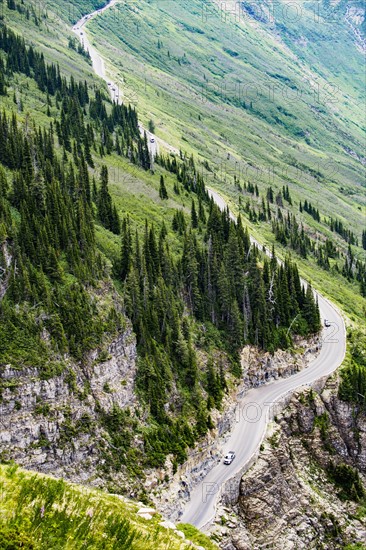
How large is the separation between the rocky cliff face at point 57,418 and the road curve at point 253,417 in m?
13.9

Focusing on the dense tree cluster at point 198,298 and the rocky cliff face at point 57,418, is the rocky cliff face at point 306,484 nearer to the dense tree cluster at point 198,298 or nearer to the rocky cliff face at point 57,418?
the dense tree cluster at point 198,298

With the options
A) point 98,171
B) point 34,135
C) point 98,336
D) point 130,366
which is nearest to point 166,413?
point 130,366

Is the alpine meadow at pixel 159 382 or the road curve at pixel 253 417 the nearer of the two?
the alpine meadow at pixel 159 382

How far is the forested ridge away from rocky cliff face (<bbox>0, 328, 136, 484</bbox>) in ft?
4.79

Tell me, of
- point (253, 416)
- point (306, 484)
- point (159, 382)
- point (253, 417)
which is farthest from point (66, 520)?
point (306, 484)

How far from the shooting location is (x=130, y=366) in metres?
66.2

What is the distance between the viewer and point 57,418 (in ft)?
175

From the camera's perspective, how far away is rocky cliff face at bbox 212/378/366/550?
6488cm

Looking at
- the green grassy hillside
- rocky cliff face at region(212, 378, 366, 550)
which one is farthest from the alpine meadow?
rocky cliff face at region(212, 378, 366, 550)

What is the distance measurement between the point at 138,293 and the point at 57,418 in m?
25.1

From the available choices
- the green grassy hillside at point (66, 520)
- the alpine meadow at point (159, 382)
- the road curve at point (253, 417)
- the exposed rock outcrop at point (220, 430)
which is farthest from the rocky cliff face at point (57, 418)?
the green grassy hillside at point (66, 520)

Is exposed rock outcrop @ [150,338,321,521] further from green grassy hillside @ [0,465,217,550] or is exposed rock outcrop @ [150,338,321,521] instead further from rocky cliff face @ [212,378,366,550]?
green grassy hillside @ [0,465,217,550]

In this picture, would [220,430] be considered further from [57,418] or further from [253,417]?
[57,418]

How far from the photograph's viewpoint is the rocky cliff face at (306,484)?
64875mm
